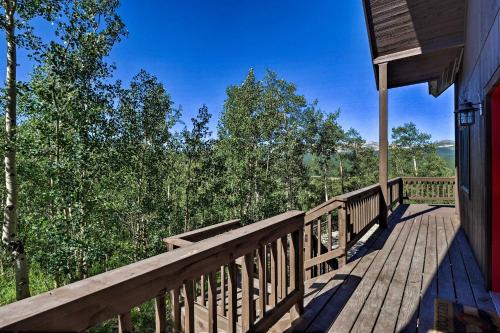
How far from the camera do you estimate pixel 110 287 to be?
37.2 inches

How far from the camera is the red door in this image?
2.66 metres

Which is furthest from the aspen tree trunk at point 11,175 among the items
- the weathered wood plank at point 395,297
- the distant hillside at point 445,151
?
the distant hillside at point 445,151

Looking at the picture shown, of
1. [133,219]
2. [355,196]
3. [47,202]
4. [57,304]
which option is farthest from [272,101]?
[57,304]

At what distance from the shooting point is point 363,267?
11.4 ft

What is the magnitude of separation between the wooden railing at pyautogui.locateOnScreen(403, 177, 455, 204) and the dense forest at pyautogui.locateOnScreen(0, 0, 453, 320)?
323 inches

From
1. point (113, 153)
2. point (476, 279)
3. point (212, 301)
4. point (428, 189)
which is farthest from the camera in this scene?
point (428, 189)

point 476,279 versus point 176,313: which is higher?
point 176,313

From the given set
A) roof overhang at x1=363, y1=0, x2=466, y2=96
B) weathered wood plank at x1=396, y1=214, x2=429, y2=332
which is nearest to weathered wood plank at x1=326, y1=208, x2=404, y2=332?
weathered wood plank at x1=396, y1=214, x2=429, y2=332

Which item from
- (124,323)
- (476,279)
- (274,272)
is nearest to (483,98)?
(476,279)

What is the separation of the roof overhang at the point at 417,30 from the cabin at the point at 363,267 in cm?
2

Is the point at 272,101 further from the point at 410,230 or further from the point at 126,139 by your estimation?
the point at 410,230

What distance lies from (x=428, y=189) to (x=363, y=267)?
6.31m

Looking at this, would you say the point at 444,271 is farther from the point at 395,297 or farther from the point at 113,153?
the point at 113,153

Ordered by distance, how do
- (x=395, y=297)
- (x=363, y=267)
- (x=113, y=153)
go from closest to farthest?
(x=395, y=297), (x=363, y=267), (x=113, y=153)
